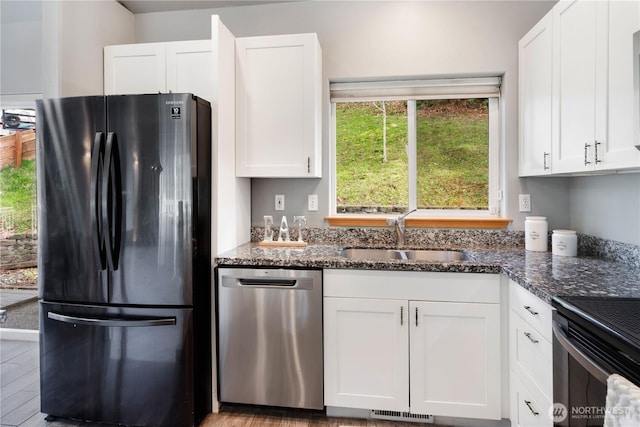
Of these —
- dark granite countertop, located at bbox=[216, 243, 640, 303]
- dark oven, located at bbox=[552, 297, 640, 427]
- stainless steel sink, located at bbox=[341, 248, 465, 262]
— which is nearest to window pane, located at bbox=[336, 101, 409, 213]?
stainless steel sink, located at bbox=[341, 248, 465, 262]

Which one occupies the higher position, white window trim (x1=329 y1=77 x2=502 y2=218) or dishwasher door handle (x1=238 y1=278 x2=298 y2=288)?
white window trim (x1=329 y1=77 x2=502 y2=218)

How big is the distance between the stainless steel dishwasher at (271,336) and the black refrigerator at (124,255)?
0.15 meters

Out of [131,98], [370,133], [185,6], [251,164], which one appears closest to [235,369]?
[251,164]

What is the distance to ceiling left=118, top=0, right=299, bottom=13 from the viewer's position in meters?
2.54

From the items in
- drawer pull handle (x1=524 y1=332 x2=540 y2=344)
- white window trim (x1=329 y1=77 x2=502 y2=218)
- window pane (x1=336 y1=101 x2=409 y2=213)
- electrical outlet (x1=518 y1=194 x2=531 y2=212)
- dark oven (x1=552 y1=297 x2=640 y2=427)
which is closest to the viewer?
dark oven (x1=552 y1=297 x2=640 y2=427)

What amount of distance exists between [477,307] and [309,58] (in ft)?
5.64

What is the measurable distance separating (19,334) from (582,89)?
4.25 m

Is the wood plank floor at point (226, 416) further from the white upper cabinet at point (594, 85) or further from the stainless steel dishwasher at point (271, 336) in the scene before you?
the white upper cabinet at point (594, 85)

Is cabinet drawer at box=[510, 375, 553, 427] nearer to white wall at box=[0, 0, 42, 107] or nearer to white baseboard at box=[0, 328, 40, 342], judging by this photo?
white baseboard at box=[0, 328, 40, 342]

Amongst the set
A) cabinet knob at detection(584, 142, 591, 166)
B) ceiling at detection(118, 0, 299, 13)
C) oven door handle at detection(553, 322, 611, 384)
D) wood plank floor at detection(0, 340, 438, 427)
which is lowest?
wood plank floor at detection(0, 340, 438, 427)

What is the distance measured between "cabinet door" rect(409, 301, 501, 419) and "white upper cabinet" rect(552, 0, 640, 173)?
2.69 ft

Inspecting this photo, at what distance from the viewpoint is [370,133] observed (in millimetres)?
2627

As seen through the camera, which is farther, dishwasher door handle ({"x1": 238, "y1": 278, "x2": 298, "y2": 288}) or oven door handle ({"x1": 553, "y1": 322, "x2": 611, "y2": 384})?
dishwasher door handle ({"x1": 238, "y1": 278, "x2": 298, "y2": 288})

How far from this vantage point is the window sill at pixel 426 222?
2389mm
